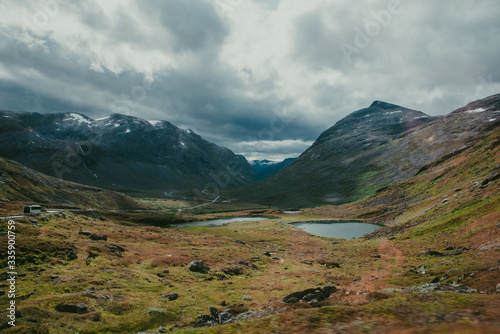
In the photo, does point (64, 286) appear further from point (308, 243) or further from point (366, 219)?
point (366, 219)

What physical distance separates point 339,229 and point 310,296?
310 ft

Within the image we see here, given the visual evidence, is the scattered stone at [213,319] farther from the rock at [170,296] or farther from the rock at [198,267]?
the rock at [198,267]

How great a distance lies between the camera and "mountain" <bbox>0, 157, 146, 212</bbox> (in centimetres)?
10471

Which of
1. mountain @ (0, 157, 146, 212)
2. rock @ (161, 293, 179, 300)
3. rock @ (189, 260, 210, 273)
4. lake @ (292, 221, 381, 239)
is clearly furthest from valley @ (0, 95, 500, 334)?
mountain @ (0, 157, 146, 212)

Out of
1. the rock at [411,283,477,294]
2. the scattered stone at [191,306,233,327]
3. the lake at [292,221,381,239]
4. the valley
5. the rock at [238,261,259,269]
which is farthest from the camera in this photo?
the lake at [292,221,381,239]

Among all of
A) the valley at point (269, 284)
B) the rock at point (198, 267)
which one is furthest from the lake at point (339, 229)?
the rock at point (198, 267)

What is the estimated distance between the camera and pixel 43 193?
120688mm

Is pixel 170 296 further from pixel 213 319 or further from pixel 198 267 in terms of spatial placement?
pixel 198 267

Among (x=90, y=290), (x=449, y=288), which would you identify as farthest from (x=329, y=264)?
(x=90, y=290)

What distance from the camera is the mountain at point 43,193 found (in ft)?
344

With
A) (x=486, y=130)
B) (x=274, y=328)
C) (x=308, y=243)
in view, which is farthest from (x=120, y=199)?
(x=486, y=130)

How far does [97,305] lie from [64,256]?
16.3 m

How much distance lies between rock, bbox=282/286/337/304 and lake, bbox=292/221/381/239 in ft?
234

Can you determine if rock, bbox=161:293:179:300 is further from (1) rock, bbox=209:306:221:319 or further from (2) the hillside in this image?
(1) rock, bbox=209:306:221:319
